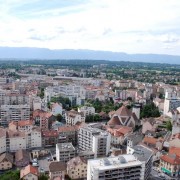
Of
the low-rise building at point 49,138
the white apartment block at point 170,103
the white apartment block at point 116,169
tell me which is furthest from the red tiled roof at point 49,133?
the white apartment block at point 170,103

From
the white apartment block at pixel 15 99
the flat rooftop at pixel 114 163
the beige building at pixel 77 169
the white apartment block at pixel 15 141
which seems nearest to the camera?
the flat rooftop at pixel 114 163

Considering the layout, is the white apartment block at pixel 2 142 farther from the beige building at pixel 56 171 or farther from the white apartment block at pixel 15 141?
the beige building at pixel 56 171

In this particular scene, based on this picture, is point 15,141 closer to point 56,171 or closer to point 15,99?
point 56,171

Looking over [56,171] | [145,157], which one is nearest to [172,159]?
[145,157]

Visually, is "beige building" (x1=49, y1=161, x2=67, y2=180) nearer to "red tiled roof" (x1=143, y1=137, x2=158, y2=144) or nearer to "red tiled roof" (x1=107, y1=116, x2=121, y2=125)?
"red tiled roof" (x1=143, y1=137, x2=158, y2=144)

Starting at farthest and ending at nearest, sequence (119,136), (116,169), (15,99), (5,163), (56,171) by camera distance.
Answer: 1. (15,99)
2. (119,136)
3. (5,163)
4. (56,171)
5. (116,169)

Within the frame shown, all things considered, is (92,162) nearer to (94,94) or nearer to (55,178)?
(55,178)
